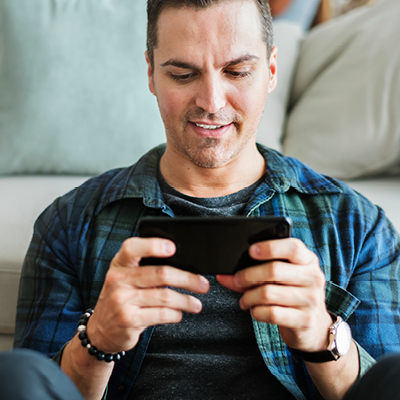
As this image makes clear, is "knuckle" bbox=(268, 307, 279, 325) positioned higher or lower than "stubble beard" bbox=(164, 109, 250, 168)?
lower

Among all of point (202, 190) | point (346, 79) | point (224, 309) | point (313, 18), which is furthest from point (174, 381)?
point (313, 18)

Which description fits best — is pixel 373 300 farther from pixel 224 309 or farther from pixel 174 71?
pixel 174 71

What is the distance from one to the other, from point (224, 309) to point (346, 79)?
781 mm

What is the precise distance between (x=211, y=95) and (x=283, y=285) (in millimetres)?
398

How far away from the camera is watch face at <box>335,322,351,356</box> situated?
27.4 inches

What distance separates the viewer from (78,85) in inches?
51.7

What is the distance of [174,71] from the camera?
0.90 meters

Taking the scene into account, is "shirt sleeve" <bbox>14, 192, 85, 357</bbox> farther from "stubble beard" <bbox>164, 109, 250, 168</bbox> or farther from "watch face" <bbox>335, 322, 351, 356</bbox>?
"watch face" <bbox>335, 322, 351, 356</bbox>

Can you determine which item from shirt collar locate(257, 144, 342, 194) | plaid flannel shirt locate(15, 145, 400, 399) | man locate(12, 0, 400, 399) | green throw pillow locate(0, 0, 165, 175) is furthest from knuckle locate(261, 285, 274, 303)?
green throw pillow locate(0, 0, 165, 175)

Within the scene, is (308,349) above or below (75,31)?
below

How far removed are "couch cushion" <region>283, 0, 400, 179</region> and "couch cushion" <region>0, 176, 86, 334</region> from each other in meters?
0.69

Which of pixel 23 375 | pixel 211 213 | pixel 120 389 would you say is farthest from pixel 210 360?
pixel 23 375

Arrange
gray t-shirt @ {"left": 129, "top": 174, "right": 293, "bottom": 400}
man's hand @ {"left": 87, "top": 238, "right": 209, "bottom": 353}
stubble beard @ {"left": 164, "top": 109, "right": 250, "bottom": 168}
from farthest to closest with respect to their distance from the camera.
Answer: stubble beard @ {"left": 164, "top": 109, "right": 250, "bottom": 168} < gray t-shirt @ {"left": 129, "top": 174, "right": 293, "bottom": 400} < man's hand @ {"left": 87, "top": 238, "right": 209, "bottom": 353}

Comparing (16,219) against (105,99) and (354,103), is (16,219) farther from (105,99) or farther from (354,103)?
(354,103)
